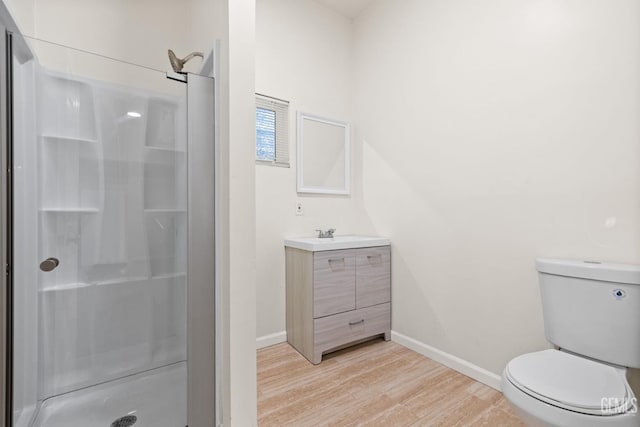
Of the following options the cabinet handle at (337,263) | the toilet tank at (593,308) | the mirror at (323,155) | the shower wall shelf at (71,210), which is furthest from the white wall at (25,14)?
the toilet tank at (593,308)

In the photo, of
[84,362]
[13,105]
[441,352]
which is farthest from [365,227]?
[13,105]

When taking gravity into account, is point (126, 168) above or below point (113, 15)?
below

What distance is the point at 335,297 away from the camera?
2082mm

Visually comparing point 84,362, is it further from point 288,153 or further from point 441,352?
point 441,352

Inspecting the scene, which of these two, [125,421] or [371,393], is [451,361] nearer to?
[371,393]

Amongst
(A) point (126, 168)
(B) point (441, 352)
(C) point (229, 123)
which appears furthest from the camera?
(B) point (441, 352)

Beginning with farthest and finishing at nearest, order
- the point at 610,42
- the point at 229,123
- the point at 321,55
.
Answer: the point at 321,55 < the point at 610,42 < the point at 229,123

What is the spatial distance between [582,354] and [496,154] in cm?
108

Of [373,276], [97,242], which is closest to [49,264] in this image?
[97,242]

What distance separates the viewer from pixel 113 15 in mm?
1863

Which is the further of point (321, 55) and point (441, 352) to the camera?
point (321, 55)

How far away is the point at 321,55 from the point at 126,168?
1.93 metres

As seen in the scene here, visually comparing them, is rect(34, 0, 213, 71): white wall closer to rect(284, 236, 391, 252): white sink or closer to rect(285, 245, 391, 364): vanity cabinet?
rect(284, 236, 391, 252): white sink

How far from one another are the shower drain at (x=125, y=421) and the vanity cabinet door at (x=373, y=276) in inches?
57.3
